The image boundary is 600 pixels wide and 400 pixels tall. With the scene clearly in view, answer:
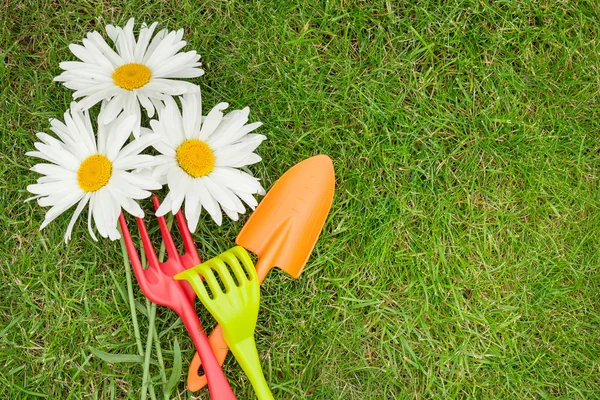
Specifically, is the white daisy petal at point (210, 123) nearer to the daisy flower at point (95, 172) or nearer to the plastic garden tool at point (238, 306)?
the daisy flower at point (95, 172)

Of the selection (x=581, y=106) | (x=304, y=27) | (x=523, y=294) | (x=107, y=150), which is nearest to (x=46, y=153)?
(x=107, y=150)

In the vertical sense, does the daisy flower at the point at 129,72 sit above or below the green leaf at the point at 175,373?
above

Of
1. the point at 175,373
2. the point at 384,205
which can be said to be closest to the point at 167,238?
the point at 175,373

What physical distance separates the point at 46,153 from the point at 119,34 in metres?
0.27

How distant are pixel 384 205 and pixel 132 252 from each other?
53cm

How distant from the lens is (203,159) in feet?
3.51

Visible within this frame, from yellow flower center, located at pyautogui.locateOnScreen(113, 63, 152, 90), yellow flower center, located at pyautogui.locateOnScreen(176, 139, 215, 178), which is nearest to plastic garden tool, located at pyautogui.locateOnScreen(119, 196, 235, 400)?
yellow flower center, located at pyautogui.locateOnScreen(176, 139, 215, 178)

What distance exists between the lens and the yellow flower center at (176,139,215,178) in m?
1.06

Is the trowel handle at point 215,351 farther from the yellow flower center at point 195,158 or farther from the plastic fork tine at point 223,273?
the yellow flower center at point 195,158

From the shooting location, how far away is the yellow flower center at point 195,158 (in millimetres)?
1062

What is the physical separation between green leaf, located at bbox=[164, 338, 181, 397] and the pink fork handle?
5 centimetres

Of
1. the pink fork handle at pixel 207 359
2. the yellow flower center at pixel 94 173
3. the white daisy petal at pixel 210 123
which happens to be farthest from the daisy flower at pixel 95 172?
the pink fork handle at pixel 207 359

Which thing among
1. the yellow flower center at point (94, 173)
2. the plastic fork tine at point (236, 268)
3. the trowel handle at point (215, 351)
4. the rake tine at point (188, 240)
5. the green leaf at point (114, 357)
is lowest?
the trowel handle at point (215, 351)

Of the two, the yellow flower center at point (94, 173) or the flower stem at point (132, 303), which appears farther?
the flower stem at point (132, 303)
